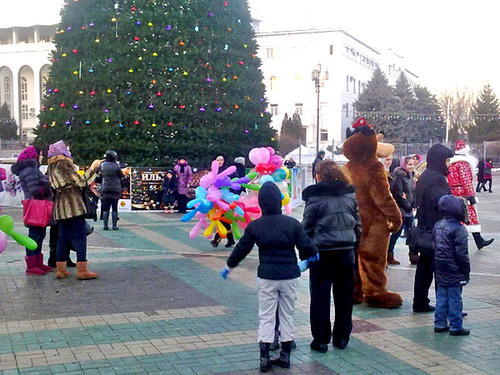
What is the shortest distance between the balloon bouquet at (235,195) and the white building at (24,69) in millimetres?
78872

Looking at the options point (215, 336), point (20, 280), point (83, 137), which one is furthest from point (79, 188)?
point (83, 137)

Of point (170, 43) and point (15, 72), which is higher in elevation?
point (15, 72)

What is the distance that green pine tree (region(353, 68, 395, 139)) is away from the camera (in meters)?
62.2

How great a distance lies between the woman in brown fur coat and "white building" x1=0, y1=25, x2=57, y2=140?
262 feet

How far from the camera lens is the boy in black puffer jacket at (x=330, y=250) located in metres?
5.98

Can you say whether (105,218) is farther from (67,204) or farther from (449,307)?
(449,307)

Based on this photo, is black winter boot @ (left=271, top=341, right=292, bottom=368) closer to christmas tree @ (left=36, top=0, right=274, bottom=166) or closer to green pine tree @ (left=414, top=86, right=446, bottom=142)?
christmas tree @ (left=36, top=0, right=274, bottom=166)

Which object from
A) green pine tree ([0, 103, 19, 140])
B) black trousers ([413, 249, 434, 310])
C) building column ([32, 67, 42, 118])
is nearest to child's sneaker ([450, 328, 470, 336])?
black trousers ([413, 249, 434, 310])

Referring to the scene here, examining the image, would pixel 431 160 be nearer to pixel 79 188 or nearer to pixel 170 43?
pixel 79 188

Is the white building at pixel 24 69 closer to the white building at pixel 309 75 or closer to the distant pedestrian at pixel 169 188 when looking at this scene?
the white building at pixel 309 75

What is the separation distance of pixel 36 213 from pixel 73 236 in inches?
25.6

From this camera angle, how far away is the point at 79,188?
8969mm

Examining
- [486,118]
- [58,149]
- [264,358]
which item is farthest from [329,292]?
[486,118]

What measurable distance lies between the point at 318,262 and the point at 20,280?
4816 millimetres
